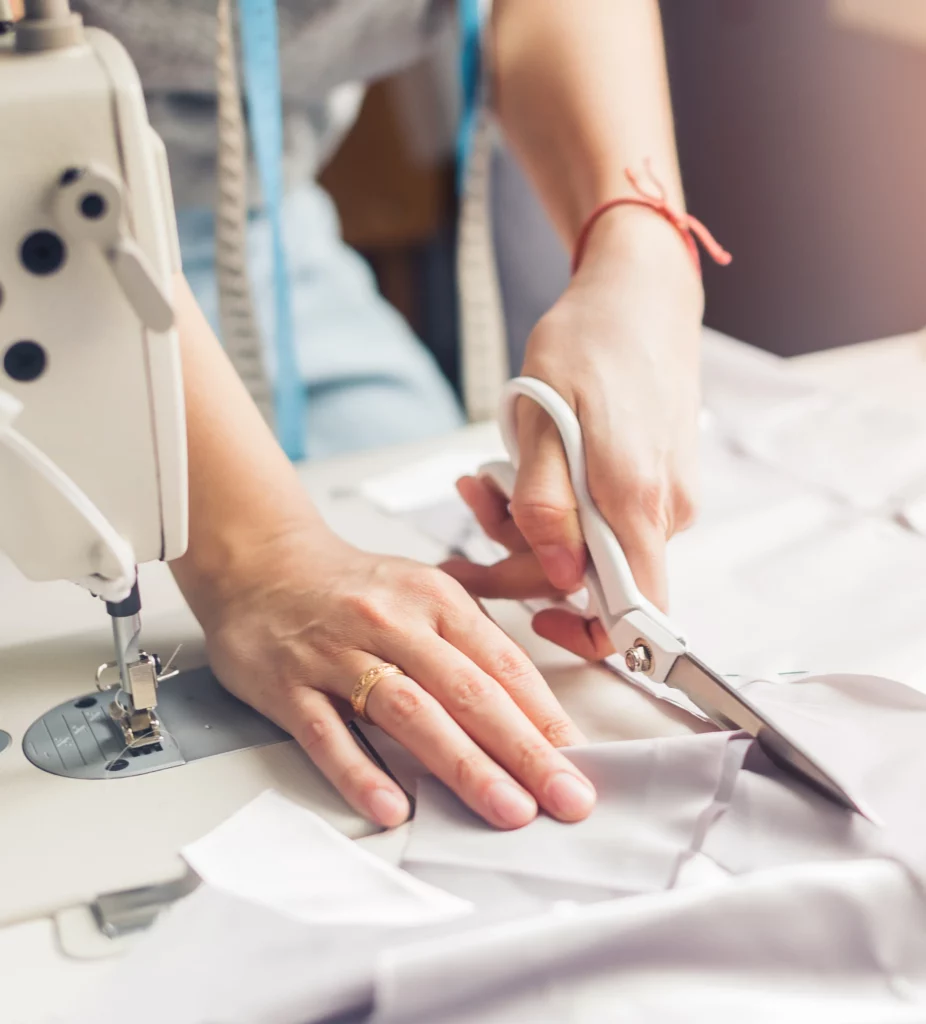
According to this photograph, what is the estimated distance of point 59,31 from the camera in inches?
21.7

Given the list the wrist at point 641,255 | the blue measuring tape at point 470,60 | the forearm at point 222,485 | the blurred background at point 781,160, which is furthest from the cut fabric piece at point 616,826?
the blurred background at point 781,160

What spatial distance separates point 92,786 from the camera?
65 centimetres

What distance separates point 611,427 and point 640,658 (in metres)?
0.17

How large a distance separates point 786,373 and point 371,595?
0.66 metres

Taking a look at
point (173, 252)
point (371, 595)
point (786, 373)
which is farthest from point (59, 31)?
point (786, 373)

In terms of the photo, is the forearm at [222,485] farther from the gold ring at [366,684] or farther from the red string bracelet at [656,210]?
the red string bracelet at [656,210]

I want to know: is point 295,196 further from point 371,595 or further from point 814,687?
point 814,687

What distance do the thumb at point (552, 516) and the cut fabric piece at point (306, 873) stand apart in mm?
230

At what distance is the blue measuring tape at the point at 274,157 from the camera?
3.59ft

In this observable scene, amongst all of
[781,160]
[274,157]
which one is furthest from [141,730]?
[781,160]

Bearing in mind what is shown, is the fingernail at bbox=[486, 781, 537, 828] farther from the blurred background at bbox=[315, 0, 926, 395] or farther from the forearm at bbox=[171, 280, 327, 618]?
the blurred background at bbox=[315, 0, 926, 395]

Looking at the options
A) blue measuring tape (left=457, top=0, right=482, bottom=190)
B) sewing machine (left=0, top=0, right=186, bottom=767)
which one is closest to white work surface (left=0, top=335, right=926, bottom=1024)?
sewing machine (left=0, top=0, right=186, bottom=767)

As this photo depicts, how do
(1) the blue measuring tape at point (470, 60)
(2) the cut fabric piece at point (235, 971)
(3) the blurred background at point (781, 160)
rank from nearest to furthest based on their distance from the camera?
(2) the cut fabric piece at point (235, 971) → (1) the blue measuring tape at point (470, 60) → (3) the blurred background at point (781, 160)

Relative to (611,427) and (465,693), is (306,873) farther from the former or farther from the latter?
(611,427)
